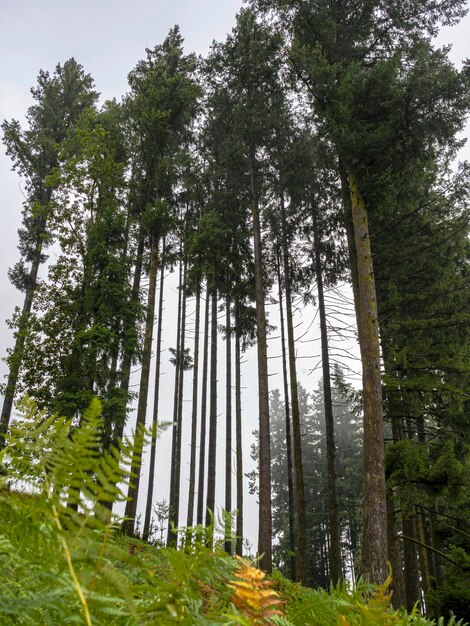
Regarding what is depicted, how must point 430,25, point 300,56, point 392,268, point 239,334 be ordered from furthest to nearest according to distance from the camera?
point 239,334 → point 392,268 → point 430,25 → point 300,56

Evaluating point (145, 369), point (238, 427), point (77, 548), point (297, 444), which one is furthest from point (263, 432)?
point (77, 548)

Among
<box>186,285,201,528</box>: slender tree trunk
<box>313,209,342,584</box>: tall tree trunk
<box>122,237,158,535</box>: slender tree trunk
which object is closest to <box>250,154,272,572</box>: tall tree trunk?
<box>313,209,342,584</box>: tall tree trunk

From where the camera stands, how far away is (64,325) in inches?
516

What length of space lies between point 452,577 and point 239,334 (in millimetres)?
14416

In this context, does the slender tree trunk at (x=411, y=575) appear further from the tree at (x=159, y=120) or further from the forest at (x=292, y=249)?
the tree at (x=159, y=120)

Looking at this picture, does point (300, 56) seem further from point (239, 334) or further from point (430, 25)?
point (239, 334)

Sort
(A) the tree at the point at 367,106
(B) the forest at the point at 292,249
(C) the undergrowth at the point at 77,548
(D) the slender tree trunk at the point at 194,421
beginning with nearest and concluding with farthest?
(C) the undergrowth at the point at 77,548 → (A) the tree at the point at 367,106 → (B) the forest at the point at 292,249 → (D) the slender tree trunk at the point at 194,421

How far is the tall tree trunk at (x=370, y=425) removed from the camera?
777 cm

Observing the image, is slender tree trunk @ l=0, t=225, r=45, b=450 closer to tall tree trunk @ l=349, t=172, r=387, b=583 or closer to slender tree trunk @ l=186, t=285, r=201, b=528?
tall tree trunk @ l=349, t=172, r=387, b=583

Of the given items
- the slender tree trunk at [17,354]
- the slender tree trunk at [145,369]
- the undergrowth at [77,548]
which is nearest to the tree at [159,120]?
the slender tree trunk at [145,369]

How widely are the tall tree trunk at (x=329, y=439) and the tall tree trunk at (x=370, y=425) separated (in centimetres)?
481

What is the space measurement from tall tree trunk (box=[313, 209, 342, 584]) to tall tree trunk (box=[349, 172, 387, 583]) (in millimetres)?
4805

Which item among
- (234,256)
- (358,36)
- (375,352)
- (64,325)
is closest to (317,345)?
(234,256)

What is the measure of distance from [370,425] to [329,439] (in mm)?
6543
